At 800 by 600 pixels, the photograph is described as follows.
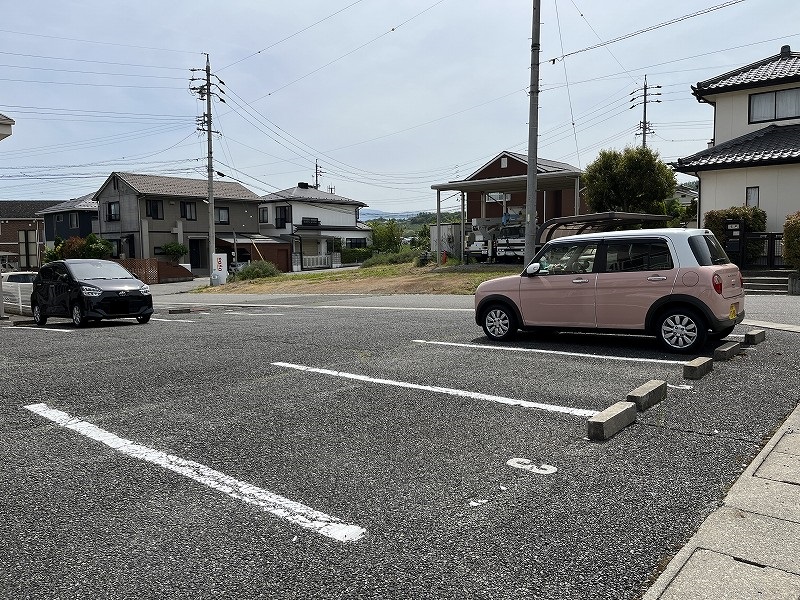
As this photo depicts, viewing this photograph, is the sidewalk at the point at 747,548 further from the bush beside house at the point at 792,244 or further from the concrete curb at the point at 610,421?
the bush beside house at the point at 792,244

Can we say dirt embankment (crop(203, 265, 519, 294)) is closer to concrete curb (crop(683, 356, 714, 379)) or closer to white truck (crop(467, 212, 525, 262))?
white truck (crop(467, 212, 525, 262))

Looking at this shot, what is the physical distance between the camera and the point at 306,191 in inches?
2424

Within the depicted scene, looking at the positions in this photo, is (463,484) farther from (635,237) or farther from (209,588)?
(635,237)

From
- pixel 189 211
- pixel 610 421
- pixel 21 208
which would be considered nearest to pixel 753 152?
pixel 610 421

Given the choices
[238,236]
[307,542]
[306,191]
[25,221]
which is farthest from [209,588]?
[25,221]

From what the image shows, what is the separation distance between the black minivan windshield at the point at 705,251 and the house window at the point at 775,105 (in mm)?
18412

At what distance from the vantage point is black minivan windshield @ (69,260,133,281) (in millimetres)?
14492

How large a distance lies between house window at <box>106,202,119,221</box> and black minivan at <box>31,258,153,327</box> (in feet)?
122

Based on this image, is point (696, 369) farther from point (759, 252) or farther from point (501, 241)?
point (501, 241)

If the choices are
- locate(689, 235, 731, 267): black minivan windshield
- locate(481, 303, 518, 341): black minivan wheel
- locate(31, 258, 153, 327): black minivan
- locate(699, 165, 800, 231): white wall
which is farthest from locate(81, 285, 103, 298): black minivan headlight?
locate(699, 165, 800, 231): white wall

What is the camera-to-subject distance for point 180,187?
167ft

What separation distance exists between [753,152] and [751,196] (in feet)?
5.05

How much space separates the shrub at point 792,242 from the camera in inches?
658

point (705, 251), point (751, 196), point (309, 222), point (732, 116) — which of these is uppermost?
point (732, 116)
